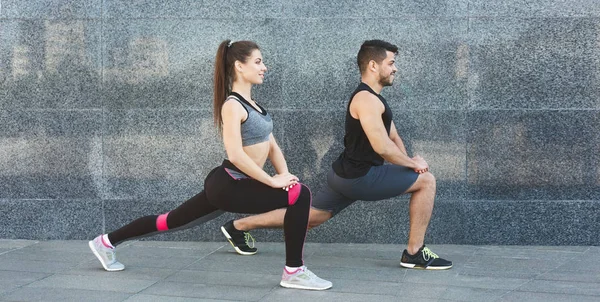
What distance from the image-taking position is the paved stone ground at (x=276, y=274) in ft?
18.0

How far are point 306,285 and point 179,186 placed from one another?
210 cm

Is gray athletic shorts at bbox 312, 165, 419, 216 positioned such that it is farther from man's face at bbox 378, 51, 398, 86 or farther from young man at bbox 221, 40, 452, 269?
man's face at bbox 378, 51, 398, 86

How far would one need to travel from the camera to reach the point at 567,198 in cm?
711

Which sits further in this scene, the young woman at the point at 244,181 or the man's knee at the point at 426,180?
the man's knee at the point at 426,180

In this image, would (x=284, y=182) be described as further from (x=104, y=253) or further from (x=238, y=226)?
(x=104, y=253)

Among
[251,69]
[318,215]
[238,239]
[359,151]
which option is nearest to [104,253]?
[238,239]

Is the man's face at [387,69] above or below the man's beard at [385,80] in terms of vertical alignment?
above

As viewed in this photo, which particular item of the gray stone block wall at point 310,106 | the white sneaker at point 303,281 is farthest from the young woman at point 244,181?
the gray stone block wall at point 310,106

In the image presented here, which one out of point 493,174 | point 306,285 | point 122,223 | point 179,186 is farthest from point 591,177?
point 122,223

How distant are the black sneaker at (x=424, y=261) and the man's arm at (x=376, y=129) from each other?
2.01 feet

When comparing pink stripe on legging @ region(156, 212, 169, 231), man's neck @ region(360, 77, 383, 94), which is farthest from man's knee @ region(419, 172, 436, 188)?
pink stripe on legging @ region(156, 212, 169, 231)

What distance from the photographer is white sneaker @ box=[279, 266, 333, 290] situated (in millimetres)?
5633

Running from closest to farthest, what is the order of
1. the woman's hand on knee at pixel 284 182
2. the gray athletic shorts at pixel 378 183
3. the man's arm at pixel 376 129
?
the woman's hand on knee at pixel 284 182 → the man's arm at pixel 376 129 → the gray athletic shorts at pixel 378 183

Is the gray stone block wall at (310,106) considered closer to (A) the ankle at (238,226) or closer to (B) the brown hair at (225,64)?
(A) the ankle at (238,226)
